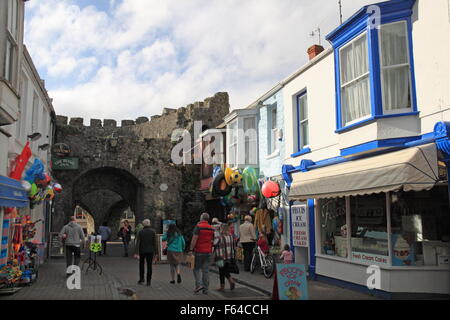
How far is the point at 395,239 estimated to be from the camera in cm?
884

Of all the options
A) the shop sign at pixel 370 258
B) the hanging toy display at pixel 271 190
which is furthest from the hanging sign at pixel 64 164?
the shop sign at pixel 370 258

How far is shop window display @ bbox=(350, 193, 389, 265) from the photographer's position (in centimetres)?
920

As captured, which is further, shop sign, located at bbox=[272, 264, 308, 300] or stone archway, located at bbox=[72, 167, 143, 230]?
stone archway, located at bbox=[72, 167, 143, 230]

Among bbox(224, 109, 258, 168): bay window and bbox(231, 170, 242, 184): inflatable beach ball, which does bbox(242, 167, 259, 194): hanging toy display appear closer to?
bbox(231, 170, 242, 184): inflatable beach ball

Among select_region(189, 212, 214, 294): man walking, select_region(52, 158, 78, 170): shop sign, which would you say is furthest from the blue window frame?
select_region(52, 158, 78, 170): shop sign

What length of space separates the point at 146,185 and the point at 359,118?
43.8ft

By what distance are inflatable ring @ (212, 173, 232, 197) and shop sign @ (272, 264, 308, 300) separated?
9.29 m

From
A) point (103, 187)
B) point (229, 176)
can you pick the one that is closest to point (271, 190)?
point (229, 176)

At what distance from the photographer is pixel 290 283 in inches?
282

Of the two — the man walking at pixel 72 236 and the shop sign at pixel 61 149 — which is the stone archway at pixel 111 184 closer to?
the shop sign at pixel 61 149

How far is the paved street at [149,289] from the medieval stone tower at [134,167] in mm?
7370

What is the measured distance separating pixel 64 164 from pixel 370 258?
48.0 ft

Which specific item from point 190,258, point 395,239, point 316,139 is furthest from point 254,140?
point 395,239
